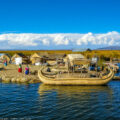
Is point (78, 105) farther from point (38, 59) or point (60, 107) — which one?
point (38, 59)

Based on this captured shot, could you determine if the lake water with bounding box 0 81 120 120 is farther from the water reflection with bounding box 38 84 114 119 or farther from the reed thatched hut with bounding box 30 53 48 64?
the reed thatched hut with bounding box 30 53 48 64

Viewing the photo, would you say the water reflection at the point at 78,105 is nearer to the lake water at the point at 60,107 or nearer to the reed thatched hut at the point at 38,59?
the lake water at the point at 60,107

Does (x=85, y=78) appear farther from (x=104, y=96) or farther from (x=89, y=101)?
(x=89, y=101)

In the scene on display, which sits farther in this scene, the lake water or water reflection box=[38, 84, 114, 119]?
water reflection box=[38, 84, 114, 119]

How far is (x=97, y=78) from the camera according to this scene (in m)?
23.0

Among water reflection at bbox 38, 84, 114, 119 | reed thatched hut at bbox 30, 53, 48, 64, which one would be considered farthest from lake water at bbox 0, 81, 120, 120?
reed thatched hut at bbox 30, 53, 48, 64

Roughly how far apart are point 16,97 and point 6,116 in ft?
16.8

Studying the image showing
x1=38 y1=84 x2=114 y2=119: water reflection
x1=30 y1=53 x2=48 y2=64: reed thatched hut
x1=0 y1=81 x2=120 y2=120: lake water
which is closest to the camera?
x1=0 y1=81 x2=120 y2=120: lake water

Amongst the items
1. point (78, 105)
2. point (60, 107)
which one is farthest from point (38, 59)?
point (60, 107)

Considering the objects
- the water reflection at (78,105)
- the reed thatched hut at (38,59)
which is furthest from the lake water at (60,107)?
the reed thatched hut at (38,59)

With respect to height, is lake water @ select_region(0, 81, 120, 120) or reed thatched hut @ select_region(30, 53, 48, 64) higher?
reed thatched hut @ select_region(30, 53, 48, 64)

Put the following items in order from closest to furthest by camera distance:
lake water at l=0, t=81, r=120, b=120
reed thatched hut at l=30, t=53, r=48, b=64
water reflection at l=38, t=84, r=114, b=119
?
lake water at l=0, t=81, r=120, b=120 < water reflection at l=38, t=84, r=114, b=119 < reed thatched hut at l=30, t=53, r=48, b=64

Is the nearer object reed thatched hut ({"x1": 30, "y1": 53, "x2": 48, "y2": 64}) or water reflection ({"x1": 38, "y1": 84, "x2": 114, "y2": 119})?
water reflection ({"x1": 38, "y1": 84, "x2": 114, "y2": 119})

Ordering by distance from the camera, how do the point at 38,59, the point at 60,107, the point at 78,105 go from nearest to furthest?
the point at 60,107, the point at 78,105, the point at 38,59
